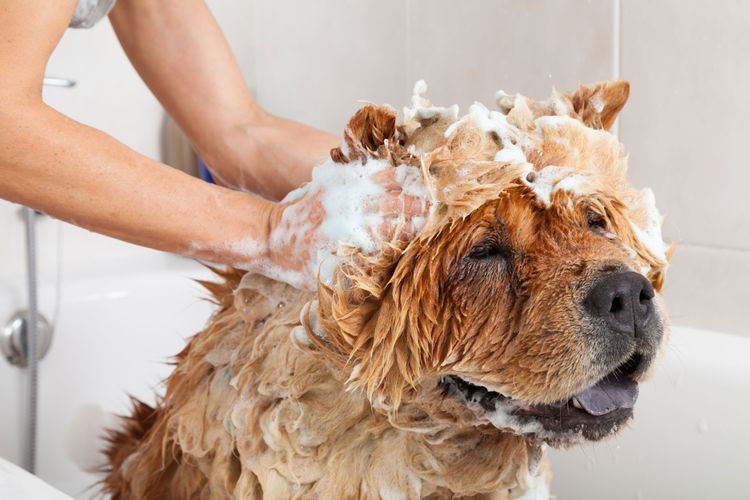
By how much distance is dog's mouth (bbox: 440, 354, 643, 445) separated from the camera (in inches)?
36.3

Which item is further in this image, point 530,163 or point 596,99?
point 596,99

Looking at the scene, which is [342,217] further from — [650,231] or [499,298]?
[650,231]

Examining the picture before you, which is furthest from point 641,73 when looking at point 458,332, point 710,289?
point 458,332

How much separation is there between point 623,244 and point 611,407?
0.56ft

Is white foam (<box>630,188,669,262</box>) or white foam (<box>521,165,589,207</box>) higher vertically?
white foam (<box>521,165,589,207</box>)

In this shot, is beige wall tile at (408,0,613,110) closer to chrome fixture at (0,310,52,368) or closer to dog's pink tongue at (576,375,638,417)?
dog's pink tongue at (576,375,638,417)

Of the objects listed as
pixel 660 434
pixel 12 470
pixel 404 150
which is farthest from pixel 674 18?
pixel 12 470

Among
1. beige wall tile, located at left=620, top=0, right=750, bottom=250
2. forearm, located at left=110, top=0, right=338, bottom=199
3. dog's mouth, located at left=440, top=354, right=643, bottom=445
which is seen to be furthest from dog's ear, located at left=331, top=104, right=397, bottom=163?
beige wall tile, located at left=620, top=0, right=750, bottom=250

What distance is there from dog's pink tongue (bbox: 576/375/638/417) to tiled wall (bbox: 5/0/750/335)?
76cm

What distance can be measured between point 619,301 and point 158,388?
1.34 m

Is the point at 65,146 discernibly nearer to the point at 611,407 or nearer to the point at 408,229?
the point at 408,229

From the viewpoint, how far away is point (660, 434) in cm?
156

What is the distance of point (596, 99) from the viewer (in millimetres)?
1077

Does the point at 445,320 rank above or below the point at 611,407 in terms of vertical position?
above
